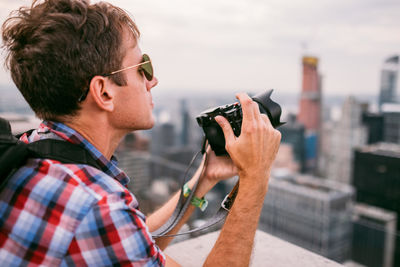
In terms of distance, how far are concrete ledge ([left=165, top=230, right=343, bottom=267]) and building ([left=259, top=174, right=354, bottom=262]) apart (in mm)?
24262

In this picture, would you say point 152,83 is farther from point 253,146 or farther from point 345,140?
point 345,140

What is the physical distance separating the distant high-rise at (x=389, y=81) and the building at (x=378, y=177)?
4.67 metres

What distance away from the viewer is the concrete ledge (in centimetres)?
94

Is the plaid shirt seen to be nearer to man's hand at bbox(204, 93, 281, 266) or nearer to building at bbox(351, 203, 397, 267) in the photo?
man's hand at bbox(204, 93, 281, 266)

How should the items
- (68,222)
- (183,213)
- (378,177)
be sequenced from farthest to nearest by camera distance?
(378,177), (183,213), (68,222)

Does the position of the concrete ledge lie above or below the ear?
below

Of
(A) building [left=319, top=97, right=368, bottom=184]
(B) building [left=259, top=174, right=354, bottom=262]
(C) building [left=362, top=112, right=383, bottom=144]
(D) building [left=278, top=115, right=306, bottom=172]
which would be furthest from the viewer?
(D) building [left=278, top=115, right=306, bottom=172]

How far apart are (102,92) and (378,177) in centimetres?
2563

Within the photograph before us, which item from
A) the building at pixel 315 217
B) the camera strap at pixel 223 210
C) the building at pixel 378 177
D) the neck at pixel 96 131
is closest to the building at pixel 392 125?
the building at pixel 378 177

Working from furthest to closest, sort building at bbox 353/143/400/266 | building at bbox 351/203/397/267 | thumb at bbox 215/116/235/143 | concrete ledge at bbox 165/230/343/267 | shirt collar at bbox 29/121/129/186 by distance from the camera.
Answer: building at bbox 353/143/400/266
building at bbox 351/203/397/267
concrete ledge at bbox 165/230/343/267
thumb at bbox 215/116/235/143
shirt collar at bbox 29/121/129/186

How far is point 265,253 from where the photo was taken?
997 millimetres

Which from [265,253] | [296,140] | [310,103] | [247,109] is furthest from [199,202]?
[310,103]

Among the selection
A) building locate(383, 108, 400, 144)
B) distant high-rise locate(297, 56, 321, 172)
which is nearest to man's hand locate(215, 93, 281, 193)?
building locate(383, 108, 400, 144)

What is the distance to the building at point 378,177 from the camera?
73.2 feet
